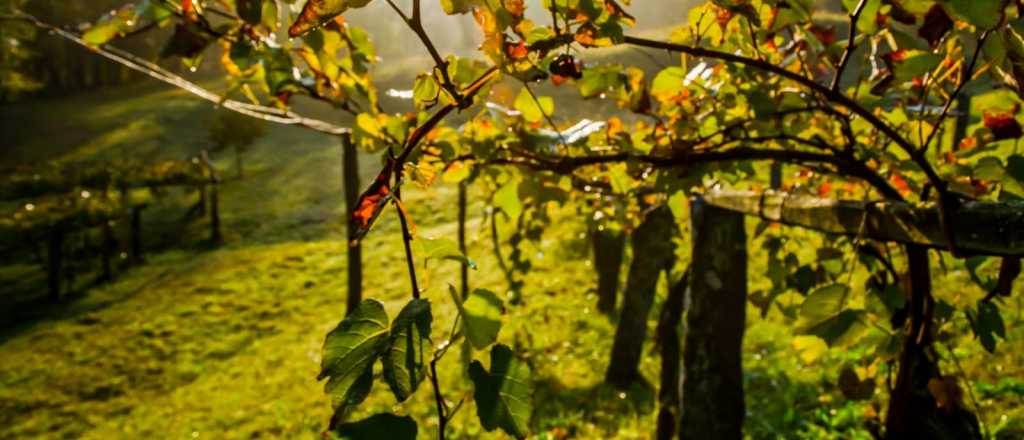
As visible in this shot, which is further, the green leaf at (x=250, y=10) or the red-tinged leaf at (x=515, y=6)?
the green leaf at (x=250, y=10)

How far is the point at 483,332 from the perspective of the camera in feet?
1.77

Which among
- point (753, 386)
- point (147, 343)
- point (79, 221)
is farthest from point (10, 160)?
point (753, 386)

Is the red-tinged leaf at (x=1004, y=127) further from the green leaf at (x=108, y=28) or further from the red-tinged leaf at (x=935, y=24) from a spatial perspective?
the green leaf at (x=108, y=28)

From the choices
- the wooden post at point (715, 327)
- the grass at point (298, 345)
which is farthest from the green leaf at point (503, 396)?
the wooden post at point (715, 327)

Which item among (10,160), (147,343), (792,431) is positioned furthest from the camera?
(10,160)

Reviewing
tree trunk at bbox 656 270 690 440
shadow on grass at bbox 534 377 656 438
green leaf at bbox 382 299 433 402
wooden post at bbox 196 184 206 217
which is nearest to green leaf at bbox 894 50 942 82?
green leaf at bbox 382 299 433 402

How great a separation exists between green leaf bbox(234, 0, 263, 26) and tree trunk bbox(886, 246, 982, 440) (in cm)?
162

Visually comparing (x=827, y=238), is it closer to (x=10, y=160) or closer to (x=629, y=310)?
(x=629, y=310)

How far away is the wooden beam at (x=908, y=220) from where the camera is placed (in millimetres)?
1068

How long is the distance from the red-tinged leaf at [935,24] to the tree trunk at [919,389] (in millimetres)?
827

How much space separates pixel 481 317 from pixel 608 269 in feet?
25.8

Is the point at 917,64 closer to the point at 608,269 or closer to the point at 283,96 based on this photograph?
the point at 283,96

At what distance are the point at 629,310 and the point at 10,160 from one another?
30.1m

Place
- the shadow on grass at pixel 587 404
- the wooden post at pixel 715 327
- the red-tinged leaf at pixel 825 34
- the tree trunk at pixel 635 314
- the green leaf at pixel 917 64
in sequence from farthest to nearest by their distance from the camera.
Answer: the tree trunk at pixel 635 314, the shadow on grass at pixel 587 404, the wooden post at pixel 715 327, the red-tinged leaf at pixel 825 34, the green leaf at pixel 917 64
